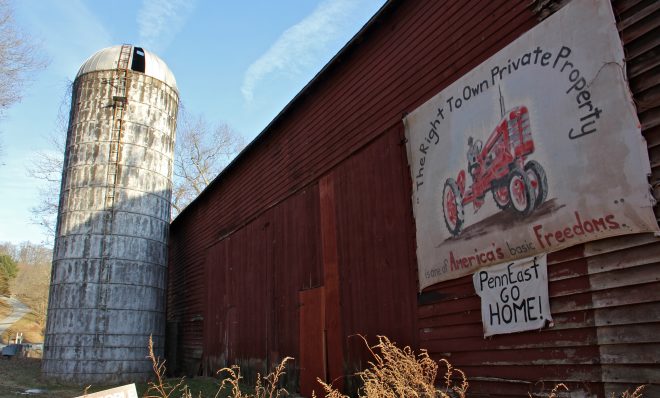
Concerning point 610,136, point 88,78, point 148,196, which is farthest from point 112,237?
point 610,136

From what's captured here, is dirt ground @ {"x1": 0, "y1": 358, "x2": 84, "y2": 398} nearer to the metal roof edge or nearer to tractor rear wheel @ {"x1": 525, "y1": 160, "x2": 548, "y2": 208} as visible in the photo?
the metal roof edge

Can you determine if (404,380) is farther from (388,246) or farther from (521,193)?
(388,246)

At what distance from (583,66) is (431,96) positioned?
255 cm

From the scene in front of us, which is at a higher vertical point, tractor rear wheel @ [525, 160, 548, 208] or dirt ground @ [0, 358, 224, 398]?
tractor rear wheel @ [525, 160, 548, 208]

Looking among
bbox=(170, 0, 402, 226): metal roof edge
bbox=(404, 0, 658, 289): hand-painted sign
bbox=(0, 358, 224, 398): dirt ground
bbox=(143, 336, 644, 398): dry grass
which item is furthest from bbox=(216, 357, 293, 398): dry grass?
bbox=(170, 0, 402, 226): metal roof edge

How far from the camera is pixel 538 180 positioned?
5.25m

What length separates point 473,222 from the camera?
20.0 feet

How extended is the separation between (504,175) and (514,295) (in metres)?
1.32

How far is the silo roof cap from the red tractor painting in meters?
14.4

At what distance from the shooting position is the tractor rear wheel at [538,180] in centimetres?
516

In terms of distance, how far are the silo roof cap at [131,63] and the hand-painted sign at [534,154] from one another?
13.6 meters

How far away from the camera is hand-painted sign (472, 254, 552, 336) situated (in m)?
5.17

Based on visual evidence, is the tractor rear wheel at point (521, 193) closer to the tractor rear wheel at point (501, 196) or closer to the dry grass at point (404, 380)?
the tractor rear wheel at point (501, 196)

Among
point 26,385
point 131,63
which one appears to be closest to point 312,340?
point 26,385
